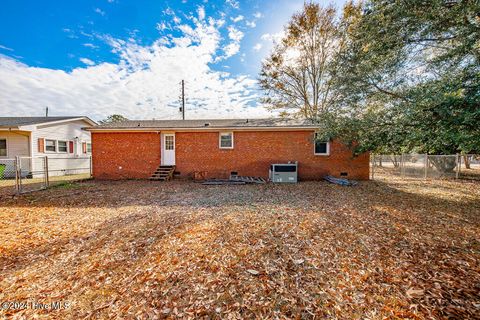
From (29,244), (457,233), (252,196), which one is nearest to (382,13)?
(457,233)

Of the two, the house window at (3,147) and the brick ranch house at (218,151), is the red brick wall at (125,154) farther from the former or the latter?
the house window at (3,147)

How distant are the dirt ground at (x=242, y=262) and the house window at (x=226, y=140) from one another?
619cm

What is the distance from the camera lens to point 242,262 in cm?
288

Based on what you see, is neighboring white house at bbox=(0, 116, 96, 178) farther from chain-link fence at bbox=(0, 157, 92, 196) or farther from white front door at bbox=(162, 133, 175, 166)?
white front door at bbox=(162, 133, 175, 166)

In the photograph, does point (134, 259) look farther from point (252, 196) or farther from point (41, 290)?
point (252, 196)

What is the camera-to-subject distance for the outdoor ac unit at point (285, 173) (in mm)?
10133

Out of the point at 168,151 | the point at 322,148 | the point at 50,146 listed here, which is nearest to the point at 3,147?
the point at 50,146

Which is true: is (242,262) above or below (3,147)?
below

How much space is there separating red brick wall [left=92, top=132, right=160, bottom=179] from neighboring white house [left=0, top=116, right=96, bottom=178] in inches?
62.6

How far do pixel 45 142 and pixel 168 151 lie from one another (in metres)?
9.48

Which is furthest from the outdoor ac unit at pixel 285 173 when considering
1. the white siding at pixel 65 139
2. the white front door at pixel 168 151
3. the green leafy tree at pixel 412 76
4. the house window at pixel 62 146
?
the house window at pixel 62 146

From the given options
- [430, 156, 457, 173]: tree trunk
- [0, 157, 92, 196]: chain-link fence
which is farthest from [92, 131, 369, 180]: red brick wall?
[430, 156, 457, 173]: tree trunk

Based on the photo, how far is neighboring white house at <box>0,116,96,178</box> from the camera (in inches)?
484

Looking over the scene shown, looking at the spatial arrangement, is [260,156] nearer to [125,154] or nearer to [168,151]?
[168,151]
